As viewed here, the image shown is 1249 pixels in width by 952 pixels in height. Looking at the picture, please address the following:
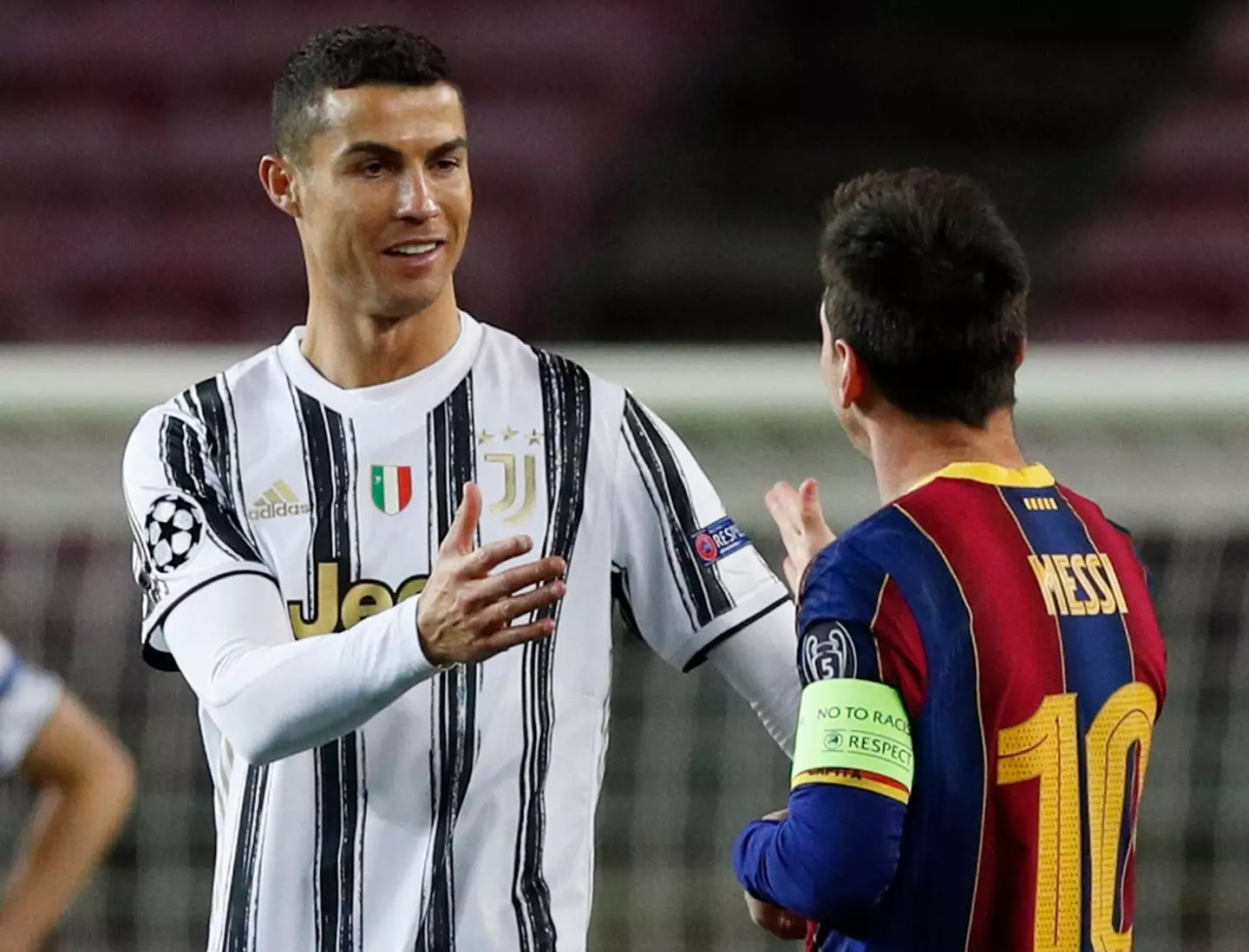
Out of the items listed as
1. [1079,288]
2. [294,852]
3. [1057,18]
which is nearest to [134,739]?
[294,852]

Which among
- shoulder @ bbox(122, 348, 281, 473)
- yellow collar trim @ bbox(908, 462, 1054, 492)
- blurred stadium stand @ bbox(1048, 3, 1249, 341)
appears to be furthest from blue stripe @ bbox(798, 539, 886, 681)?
blurred stadium stand @ bbox(1048, 3, 1249, 341)

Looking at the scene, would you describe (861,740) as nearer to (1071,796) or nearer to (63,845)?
(1071,796)

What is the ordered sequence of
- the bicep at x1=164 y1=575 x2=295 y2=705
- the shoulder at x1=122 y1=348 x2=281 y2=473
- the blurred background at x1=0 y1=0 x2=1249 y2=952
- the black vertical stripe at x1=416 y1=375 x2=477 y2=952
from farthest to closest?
the blurred background at x1=0 y1=0 x2=1249 y2=952, the shoulder at x1=122 y1=348 x2=281 y2=473, the black vertical stripe at x1=416 y1=375 x2=477 y2=952, the bicep at x1=164 y1=575 x2=295 y2=705

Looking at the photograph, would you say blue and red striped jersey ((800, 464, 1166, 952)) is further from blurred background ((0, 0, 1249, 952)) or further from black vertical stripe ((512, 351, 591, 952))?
blurred background ((0, 0, 1249, 952))

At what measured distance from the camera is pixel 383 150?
8.19ft

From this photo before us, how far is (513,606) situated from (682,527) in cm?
54

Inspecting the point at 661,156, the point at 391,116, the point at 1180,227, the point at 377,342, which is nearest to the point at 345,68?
the point at 391,116

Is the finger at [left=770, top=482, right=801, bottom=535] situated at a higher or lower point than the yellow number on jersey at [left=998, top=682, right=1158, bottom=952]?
higher

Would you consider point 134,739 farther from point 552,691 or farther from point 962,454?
point 962,454

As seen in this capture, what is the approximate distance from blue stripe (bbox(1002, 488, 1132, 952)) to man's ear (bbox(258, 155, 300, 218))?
105cm

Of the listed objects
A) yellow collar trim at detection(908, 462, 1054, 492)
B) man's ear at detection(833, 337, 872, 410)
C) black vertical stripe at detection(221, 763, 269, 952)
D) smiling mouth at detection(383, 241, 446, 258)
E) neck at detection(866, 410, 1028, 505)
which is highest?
smiling mouth at detection(383, 241, 446, 258)

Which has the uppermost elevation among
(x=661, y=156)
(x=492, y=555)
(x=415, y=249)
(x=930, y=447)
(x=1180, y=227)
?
(x=661, y=156)

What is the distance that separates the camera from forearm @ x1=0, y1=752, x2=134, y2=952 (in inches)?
103

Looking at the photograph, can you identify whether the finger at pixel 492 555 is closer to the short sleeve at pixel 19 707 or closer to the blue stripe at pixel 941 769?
the blue stripe at pixel 941 769
